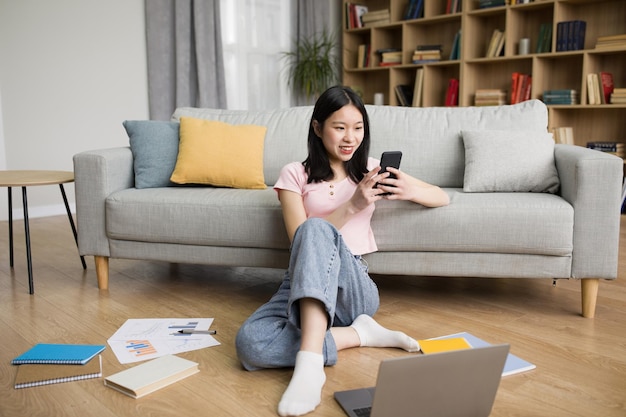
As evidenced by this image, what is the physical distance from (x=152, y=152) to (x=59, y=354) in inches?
43.5

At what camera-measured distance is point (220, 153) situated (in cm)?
255

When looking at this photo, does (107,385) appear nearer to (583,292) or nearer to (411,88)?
(583,292)

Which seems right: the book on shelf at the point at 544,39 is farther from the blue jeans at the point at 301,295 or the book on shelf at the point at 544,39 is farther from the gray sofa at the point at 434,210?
the blue jeans at the point at 301,295

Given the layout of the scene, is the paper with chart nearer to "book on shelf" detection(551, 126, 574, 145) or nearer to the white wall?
the white wall

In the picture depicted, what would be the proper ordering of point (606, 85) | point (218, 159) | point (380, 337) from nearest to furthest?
point (380, 337), point (218, 159), point (606, 85)

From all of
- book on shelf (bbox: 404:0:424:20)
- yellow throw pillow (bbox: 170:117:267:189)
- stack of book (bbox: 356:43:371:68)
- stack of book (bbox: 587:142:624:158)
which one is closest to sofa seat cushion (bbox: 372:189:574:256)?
yellow throw pillow (bbox: 170:117:267:189)

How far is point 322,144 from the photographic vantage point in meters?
1.92

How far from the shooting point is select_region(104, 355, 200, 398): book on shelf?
1.50 meters

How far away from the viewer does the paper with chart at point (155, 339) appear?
5.79 feet

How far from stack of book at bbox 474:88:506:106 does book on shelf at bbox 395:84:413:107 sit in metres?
0.70

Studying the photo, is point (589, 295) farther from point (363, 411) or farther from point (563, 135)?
point (563, 135)

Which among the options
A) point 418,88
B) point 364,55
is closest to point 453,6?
point 418,88

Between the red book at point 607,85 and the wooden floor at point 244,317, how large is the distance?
1440 millimetres

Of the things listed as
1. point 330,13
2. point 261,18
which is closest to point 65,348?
point 261,18
